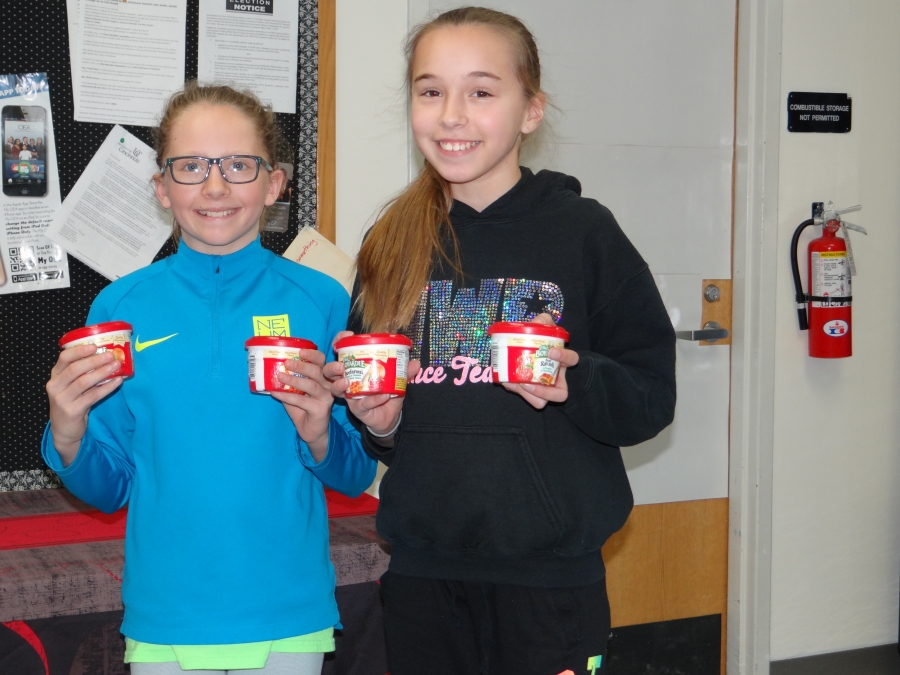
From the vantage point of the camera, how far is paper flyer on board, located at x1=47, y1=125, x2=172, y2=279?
2.50 meters

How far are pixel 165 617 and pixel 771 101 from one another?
2.67 m

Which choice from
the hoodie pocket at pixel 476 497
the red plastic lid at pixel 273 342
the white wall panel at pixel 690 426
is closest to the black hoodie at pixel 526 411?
the hoodie pocket at pixel 476 497

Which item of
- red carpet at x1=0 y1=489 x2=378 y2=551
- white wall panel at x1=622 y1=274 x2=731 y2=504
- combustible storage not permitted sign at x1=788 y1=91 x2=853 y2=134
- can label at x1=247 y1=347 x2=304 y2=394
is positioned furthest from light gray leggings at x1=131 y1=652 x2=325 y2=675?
combustible storage not permitted sign at x1=788 y1=91 x2=853 y2=134

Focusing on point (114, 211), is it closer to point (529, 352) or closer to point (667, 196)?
point (529, 352)

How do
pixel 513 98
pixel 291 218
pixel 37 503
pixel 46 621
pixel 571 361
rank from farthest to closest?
1. pixel 291 218
2. pixel 37 503
3. pixel 46 621
4. pixel 513 98
5. pixel 571 361

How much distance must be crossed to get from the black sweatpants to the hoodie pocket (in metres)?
0.08

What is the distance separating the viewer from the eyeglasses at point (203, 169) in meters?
1.61

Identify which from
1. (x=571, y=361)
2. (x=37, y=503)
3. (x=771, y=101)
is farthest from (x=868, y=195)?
(x=37, y=503)

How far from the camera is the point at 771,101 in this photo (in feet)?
10.1

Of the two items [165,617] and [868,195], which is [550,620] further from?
[868,195]

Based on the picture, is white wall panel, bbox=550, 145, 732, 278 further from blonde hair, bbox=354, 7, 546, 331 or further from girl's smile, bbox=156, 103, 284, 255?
girl's smile, bbox=156, 103, 284, 255

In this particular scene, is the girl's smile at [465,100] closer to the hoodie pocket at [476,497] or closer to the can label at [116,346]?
the hoodie pocket at [476,497]

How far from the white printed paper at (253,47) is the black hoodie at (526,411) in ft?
4.27

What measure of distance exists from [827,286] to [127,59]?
246 cm
